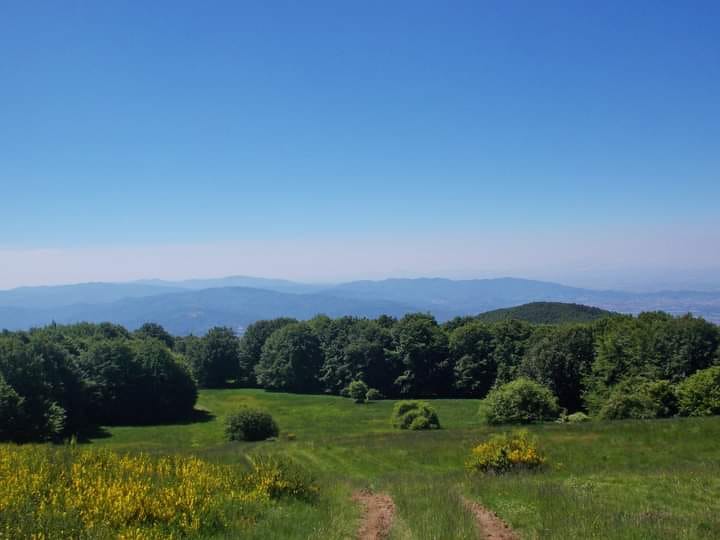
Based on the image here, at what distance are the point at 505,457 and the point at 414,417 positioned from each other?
25715 mm

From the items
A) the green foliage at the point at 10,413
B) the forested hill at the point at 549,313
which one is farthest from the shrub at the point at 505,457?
the forested hill at the point at 549,313

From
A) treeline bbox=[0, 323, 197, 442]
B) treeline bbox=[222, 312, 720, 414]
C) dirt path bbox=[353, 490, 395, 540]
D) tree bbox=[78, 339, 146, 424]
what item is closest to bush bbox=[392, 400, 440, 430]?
treeline bbox=[222, 312, 720, 414]

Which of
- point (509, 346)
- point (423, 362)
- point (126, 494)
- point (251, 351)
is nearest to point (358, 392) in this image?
point (423, 362)

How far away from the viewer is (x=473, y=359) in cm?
7906

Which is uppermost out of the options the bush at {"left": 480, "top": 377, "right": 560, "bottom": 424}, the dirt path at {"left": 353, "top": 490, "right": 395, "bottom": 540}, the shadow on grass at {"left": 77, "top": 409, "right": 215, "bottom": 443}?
the dirt path at {"left": 353, "top": 490, "right": 395, "bottom": 540}

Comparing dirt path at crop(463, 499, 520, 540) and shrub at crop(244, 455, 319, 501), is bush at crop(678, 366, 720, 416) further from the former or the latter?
shrub at crop(244, 455, 319, 501)

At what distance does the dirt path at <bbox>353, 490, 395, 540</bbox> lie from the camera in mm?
9648

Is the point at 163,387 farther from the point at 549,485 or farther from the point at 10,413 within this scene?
the point at 549,485

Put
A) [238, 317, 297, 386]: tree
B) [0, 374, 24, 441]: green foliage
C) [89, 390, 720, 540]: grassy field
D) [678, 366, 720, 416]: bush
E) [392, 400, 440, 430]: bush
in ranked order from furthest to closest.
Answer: [238, 317, 297, 386]: tree → [0, 374, 24, 441]: green foliage → [392, 400, 440, 430]: bush → [678, 366, 720, 416]: bush → [89, 390, 720, 540]: grassy field

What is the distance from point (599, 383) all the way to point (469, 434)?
32834mm

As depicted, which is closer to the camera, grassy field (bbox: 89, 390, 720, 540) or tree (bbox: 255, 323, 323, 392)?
grassy field (bbox: 89, 390, 720, 540)

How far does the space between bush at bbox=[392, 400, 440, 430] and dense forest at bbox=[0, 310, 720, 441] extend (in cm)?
1280

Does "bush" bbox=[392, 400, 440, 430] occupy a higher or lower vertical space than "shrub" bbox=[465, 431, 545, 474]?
lower

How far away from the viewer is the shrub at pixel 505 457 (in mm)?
17641
